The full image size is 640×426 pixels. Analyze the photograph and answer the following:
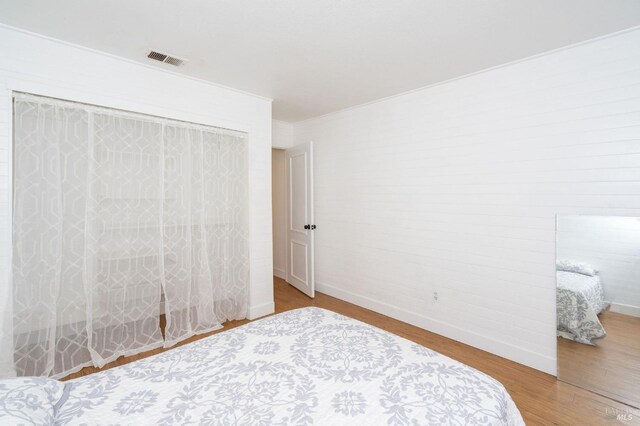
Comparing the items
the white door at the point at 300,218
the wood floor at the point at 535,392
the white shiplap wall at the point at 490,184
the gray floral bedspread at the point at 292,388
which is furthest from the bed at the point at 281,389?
the white door at the point at 300,218

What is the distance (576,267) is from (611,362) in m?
0.73

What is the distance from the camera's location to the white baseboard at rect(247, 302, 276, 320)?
3613 mm

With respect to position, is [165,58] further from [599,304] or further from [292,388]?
[599,304]

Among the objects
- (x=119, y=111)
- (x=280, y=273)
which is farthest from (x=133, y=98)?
(x=280, y=273)

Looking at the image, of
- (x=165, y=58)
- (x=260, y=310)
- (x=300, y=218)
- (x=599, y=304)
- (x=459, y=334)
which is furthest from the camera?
(x=300, y=218)

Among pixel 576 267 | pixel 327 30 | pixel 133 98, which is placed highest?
pixel 327 30

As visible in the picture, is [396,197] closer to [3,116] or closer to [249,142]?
[249,142]

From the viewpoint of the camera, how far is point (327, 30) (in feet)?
7.29

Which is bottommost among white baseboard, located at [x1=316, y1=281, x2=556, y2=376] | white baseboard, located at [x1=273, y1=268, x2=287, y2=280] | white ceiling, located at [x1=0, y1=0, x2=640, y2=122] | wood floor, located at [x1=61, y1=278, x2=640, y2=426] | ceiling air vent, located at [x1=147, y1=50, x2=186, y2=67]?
wood floor, located at [x1=61, y1=278, x2=640, y2=426]

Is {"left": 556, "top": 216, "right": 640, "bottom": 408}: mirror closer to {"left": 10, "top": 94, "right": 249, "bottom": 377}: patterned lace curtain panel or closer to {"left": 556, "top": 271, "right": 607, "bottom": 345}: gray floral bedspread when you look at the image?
{"left": 556, "top": 271, "right": 607, "bottom": 345}: gray floral bedspread

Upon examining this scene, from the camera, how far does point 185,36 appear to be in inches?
91.0

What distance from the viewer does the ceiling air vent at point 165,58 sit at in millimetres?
2599

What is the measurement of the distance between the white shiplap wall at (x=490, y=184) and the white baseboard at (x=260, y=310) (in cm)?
116

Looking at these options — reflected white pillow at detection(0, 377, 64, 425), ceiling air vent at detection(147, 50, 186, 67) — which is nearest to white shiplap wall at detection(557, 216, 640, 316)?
reflected white pillow at detection(0, 377, 64, 425)
